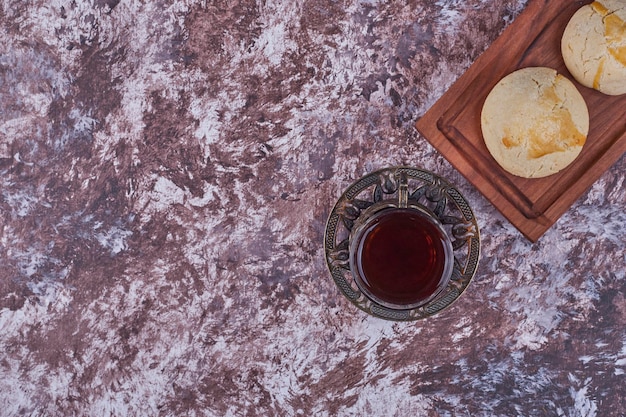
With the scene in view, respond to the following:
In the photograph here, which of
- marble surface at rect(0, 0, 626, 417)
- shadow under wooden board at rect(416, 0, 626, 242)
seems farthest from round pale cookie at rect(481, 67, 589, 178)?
marble surface at rect(0, 0, 626, 417)

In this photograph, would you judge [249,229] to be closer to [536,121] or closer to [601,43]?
[536,121]

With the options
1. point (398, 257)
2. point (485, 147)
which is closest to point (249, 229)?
point (398, 257)

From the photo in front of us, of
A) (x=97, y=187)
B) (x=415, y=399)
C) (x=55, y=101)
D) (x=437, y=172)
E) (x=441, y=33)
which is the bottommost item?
(x=415, y=399)

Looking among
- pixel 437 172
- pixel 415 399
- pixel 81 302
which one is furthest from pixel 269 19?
pixel 415 399

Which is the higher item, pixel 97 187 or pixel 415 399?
pixel 97 187

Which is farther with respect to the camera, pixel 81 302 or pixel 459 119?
pixel 81 302

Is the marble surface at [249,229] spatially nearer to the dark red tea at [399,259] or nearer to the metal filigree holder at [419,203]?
the metal filigree holder at [419,203]

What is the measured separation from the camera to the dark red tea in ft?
3.02

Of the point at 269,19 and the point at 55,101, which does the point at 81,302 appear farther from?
the point at 269,19

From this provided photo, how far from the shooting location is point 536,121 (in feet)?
2.93

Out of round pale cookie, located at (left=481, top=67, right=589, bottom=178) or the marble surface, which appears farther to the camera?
the marble surface

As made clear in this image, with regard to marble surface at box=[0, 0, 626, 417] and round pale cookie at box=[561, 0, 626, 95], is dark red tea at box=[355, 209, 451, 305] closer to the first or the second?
marble surface at box=[0, 0, 626, 417]

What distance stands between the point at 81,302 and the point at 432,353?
0.74 m

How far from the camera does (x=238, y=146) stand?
1.10 metres
